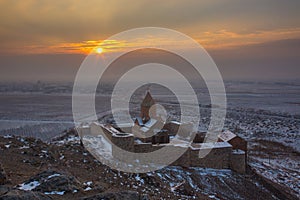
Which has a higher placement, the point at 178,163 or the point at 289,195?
the point at 178,163

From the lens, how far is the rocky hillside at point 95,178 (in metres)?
7.03

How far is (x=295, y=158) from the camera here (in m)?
24.6

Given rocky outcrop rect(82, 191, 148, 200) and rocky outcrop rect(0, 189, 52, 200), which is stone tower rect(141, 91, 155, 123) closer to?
rocky outcrop rect(82, 191, 148, 200)

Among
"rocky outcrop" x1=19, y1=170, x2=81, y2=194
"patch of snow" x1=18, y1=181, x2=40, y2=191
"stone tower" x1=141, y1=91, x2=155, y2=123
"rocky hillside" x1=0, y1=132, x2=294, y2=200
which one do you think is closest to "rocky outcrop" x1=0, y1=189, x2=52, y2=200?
"rocky hillside" x1=0, y1=132, x2=294, y2=200

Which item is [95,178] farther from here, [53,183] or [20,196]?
[20,196]

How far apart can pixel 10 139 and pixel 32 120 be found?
26.1 m

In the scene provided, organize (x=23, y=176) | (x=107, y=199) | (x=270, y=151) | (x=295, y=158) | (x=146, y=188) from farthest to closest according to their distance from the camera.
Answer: (x=270, y=151) → (x=295, y=158) → (x=146, y=188) → (x=23, y=176) → (x=107, y=199)

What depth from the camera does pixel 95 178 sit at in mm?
10945

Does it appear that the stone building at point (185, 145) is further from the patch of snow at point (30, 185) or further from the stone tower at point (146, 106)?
the patch of snow at point (30, 185)

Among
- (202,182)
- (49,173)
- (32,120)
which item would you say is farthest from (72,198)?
(32,120)

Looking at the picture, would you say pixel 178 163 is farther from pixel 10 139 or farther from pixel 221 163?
pixel 10 139

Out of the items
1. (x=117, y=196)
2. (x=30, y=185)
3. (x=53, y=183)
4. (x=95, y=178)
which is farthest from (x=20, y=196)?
(x=95, y=178)

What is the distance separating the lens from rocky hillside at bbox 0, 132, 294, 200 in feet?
23.1

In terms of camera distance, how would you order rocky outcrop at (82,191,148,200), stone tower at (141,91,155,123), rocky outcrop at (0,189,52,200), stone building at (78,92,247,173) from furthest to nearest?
1. stone tower at (141,91,155,123)
2. stone building at (78,92,247,173)
3. rocky outcrop at (82,191,148,200)
4. rocky outcrop at (0,189,52,200)
